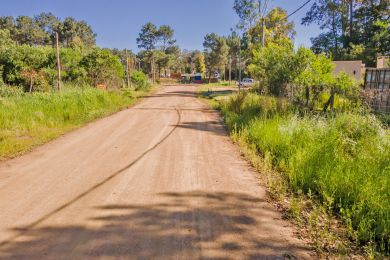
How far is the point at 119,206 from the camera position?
4238 mm

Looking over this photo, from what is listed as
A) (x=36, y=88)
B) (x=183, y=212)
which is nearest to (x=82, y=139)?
(x=183, y=212)

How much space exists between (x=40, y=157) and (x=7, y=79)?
17.8m

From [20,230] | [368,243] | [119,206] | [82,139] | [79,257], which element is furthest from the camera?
[82,139]

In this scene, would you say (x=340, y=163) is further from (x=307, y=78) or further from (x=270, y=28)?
(x=270, y=28)

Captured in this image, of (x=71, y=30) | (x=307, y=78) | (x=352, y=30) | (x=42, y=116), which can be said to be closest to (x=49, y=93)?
(x=42, y=116)

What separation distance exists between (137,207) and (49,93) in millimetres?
13110

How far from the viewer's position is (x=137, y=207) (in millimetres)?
4215

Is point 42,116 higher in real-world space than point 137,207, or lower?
higher

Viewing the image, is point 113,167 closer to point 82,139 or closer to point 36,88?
point 82,139

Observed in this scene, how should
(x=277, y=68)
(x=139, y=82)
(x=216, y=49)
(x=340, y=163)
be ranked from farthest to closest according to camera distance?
(x=216, y=49)
(x=139, y=82)
(x=277, y=68)
(x=340, y=163)

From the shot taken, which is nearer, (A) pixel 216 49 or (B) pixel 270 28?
(B) pixel 270 28

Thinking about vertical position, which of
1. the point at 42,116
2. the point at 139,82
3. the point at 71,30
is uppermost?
the point at 71,30

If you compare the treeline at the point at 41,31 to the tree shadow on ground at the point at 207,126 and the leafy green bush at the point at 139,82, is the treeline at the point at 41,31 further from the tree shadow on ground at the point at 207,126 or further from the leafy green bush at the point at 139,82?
the tree shadow on ground at the point at 207,126

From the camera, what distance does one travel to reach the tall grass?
3.78 m
